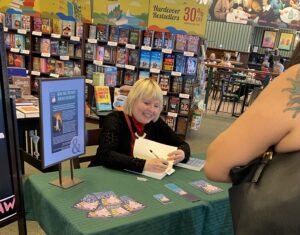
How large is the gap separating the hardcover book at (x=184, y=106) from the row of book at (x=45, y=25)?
7.14 ft

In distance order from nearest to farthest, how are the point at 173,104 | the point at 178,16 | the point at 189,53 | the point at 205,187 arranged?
the point at 205,187, the point at 178,16, the point at 189,53, the point at 173,104

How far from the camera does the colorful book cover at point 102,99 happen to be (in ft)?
11.7

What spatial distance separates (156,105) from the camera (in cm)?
219

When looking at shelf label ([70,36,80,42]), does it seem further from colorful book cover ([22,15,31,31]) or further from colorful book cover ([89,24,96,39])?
colorful book cover ([22,15,31,31])

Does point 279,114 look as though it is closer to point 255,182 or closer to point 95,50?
point 255,182

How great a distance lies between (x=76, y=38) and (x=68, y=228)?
488 cm

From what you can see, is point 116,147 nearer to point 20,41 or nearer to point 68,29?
point 68,29

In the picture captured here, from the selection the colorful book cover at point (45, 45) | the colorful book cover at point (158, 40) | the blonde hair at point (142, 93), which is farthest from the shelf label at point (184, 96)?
the blonde hair at point (142, 93)

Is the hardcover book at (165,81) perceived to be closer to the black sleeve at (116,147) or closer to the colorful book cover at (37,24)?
the colorful book cover at (37,24)

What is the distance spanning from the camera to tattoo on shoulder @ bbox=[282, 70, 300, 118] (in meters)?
0.82

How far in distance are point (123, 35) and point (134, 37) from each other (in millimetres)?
228

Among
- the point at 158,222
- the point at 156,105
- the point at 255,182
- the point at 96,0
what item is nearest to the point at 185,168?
the point at 156,105

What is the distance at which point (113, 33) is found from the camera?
5.58m

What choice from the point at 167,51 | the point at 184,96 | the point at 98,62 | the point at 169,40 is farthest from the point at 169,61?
the point at 98,62
